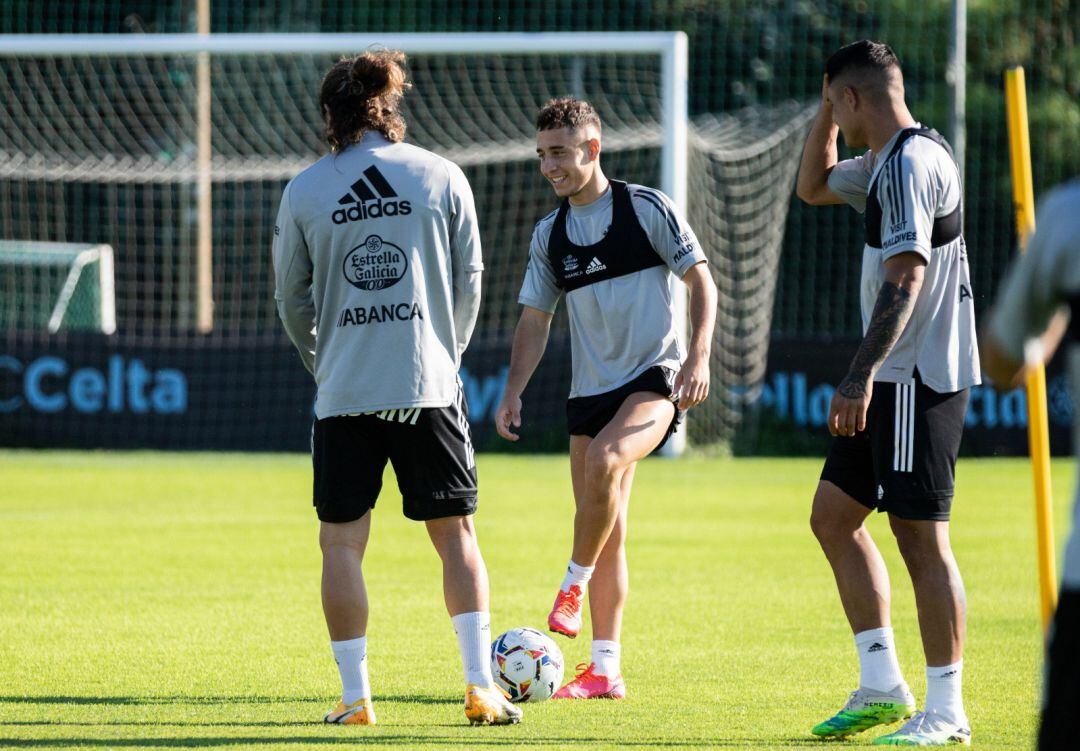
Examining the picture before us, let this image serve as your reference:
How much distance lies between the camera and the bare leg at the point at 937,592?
503 centimetres

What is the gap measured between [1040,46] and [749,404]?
1116 centimetres

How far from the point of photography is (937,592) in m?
5.03

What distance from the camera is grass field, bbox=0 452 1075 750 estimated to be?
5348 mm

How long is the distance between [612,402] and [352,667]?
1.60m

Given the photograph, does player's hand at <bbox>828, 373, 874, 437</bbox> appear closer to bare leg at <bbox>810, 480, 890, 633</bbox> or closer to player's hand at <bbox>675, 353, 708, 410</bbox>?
bare leg at <bbox>810, 480, 890, 633</bbox>

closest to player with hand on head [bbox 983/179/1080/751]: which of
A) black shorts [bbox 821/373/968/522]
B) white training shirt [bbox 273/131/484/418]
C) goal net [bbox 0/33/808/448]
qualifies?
black shorts [bbox 821/373/968/522]

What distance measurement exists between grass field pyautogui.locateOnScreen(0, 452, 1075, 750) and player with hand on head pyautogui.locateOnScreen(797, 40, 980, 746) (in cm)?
31

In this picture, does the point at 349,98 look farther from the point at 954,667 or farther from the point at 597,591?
the point at 954,667

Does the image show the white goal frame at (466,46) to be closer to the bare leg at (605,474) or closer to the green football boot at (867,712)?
the bare leg at (605,474)

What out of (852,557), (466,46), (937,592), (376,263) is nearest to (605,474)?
(852,557)

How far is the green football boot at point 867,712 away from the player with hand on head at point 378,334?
1086mm

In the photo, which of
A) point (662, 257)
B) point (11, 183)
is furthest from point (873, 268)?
point (11, 183)

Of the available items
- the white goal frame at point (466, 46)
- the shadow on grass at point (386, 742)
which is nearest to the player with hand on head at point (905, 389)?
the shadow on grass at point (386, 742)

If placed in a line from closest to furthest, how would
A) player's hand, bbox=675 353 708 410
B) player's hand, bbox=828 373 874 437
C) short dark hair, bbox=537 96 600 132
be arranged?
player's hand, bbox=828 373 874 437 < player's hand, bbox=675 353 708 410 < short dark hair, bbox=537 96 600 132
